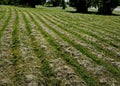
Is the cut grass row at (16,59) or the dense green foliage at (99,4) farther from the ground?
the dense green foliage at (99,4)

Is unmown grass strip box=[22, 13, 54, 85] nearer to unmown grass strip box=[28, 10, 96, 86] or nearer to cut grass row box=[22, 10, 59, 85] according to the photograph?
cut grass row box=[22, 10, 59, 85]

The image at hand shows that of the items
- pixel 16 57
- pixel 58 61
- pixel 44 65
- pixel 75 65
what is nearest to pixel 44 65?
pixel 44 65

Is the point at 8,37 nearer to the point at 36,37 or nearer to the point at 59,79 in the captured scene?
the point at 36,37

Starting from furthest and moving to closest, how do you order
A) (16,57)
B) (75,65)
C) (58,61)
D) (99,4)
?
(99,4) < (16,57) < (58,61) < (75,65)

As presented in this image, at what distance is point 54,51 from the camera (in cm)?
1145

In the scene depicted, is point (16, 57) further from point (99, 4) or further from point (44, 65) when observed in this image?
point (99, 4)

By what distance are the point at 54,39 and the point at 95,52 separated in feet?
12.1

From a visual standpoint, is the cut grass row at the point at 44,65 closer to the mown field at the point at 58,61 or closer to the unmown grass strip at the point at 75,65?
the mown field at the point at 58,61

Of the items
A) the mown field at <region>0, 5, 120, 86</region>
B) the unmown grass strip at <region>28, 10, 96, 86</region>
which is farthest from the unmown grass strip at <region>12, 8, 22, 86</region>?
the unmown grass strip at <region>28, 10, 96, 86</region>

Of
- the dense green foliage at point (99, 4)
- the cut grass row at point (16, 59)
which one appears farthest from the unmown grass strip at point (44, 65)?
the dense green foliage at point (99, 4)

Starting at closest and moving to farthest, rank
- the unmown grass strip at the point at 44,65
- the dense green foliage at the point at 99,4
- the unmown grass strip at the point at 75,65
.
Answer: the unmown grass strip at the point at 75,65, the unmown grass strip at the point at 44,65, the dense green foliage at the point at 99,4

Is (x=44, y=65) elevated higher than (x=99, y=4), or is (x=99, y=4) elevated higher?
(x=99, y=4)

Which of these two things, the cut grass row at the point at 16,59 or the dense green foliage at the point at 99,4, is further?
the dense green foliage at the point at 99,4

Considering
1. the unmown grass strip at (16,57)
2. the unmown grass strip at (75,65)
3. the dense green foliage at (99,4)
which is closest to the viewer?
the unmown grass strip at (16,57)
